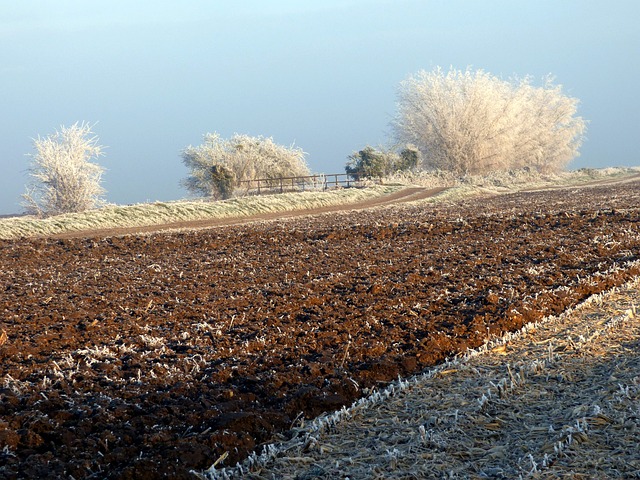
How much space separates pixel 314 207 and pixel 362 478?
30.8 meters

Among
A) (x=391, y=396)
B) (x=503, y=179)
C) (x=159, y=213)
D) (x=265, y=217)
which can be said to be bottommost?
(x=391, y=396)

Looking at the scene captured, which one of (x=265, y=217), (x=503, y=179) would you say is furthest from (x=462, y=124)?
(x=265, y=217)

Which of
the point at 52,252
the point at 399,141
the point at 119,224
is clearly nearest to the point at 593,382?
the point at 52,252

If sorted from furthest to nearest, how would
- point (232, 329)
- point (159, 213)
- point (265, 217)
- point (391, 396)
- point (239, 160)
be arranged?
point (239, 160)
point (265, 217)
point (159, 213)
point (232, 329)
point (391, 396)

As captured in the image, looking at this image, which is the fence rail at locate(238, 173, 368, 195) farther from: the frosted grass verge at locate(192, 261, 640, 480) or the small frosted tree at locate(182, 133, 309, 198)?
the frosted grass verge at locate(192, 261, 640, 480)

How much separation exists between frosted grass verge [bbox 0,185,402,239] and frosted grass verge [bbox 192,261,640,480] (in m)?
19.3

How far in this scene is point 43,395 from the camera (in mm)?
5781

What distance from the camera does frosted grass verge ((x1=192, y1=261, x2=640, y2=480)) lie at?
4.55m

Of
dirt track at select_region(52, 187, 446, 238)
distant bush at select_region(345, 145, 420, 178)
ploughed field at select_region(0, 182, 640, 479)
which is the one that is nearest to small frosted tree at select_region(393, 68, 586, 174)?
distant bush at select_region(345, 145, 420, 178)

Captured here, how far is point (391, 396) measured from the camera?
18.7 ft

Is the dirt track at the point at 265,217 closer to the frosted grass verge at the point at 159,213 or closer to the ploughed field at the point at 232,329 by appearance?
the frosted grass verge at the point at 159,213

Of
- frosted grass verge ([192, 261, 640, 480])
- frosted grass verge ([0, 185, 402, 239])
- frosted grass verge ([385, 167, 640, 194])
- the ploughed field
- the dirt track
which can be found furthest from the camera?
frosted grass verge ([385, 167, 640, 194])

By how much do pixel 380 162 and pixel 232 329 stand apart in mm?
44838

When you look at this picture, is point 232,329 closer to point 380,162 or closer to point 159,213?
point 159,213
